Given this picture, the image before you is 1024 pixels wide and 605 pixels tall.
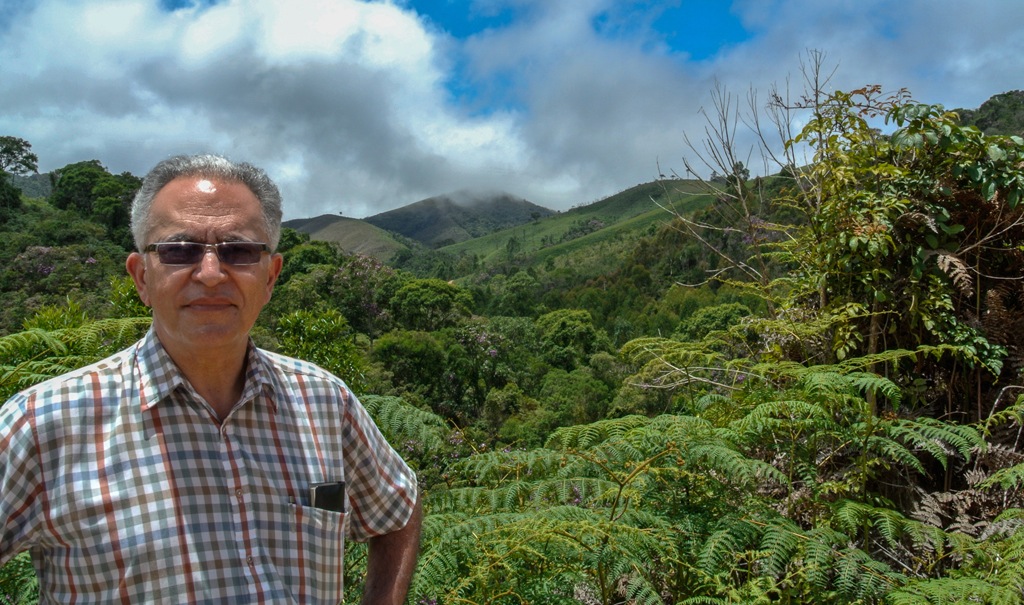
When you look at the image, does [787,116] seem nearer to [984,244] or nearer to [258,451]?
[984,244]

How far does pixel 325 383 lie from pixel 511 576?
0.84 meters

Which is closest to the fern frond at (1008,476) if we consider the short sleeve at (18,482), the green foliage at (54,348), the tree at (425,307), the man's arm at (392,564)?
the man's arm at (392,564)

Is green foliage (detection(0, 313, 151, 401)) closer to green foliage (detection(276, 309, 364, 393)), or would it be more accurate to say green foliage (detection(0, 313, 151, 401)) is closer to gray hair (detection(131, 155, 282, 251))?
gray hair (detection(131, 155, 282, 251))

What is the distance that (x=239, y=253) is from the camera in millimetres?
1421

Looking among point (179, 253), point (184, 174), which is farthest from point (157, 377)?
point (184, 174)

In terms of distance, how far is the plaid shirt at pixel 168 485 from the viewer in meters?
1.20

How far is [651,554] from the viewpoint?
7.33ft

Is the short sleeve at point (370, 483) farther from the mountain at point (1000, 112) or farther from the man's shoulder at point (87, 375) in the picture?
the mountain at point (1000, 112)

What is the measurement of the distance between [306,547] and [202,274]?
20.6 inches

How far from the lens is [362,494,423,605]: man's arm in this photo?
1.53m

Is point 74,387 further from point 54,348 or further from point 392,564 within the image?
point 54,348

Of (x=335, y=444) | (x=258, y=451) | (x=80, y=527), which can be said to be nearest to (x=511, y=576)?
(x=335, y=444)

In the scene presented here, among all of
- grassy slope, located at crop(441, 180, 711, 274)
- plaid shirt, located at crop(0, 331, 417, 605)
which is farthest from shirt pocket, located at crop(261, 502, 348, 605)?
grassy slope, located at crop(441, 180, 711, 274)

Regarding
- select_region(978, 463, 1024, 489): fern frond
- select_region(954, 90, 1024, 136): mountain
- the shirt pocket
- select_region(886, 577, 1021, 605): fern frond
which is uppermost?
select_region(954, 90, 1024, 136): mountain
